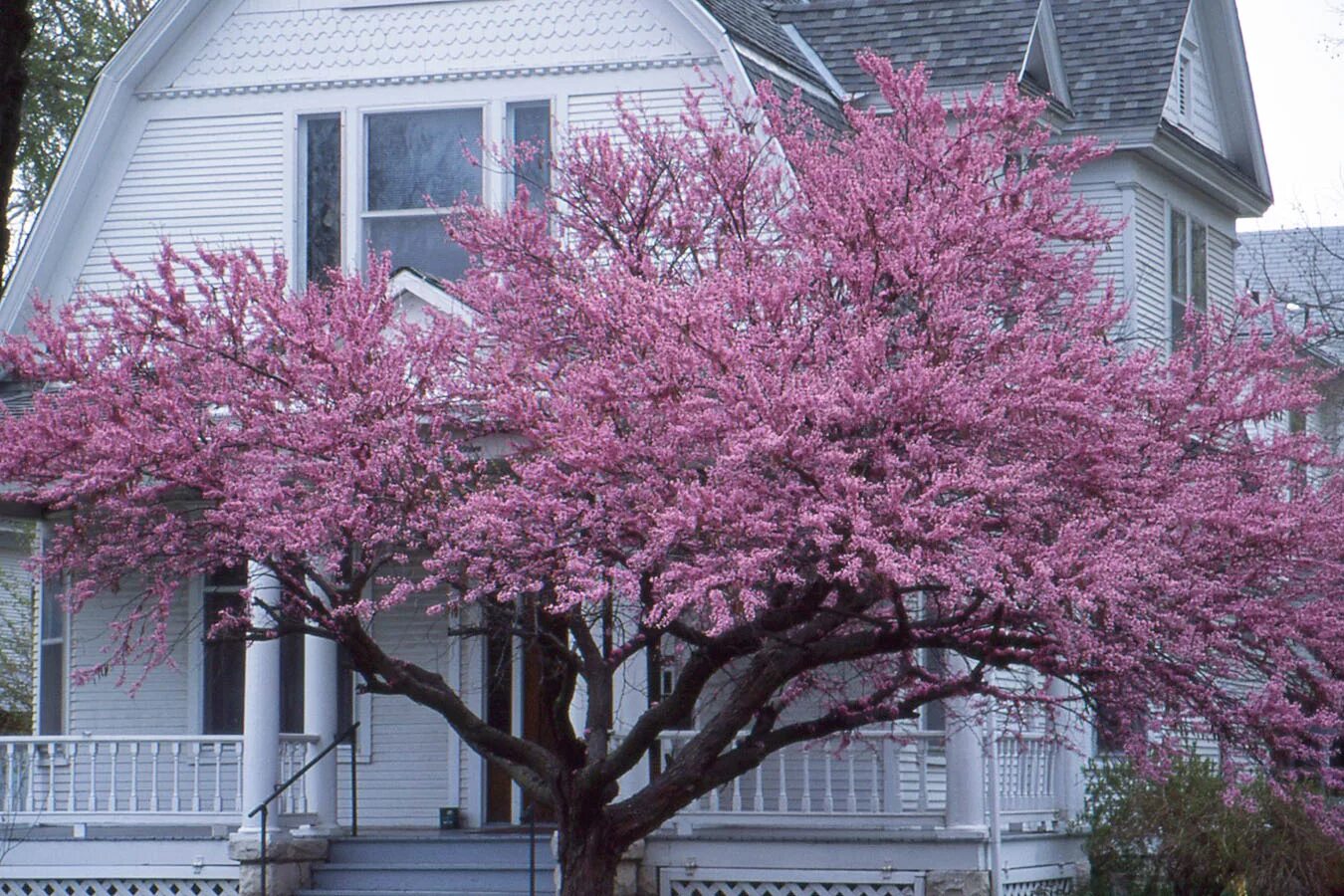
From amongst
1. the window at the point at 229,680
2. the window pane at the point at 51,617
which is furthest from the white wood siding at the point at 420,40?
the window pane at the point at 51,617

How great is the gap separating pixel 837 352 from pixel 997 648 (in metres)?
1.88

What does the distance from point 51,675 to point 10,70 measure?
40.9ft

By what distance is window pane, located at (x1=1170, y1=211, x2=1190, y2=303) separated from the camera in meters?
19.6

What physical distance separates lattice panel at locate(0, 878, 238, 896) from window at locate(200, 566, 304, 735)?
2.38 metres

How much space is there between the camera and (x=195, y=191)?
1694 centimetres

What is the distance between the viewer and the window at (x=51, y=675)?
17875mm

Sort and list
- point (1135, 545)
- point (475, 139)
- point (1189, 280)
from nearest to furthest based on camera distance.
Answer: point (1135, 545), point (475, 139), point (1189, 280)

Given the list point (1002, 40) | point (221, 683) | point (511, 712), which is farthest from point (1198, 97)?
point (221, 683)

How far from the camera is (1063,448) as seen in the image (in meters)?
10.3

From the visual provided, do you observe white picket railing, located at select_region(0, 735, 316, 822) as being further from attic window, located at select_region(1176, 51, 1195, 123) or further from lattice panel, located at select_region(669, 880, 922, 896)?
attic window, located at select_region(1176, 51, 1195, 123)

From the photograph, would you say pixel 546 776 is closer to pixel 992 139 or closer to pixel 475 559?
pixel 475 559

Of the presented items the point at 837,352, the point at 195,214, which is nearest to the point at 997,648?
the point at 837,352

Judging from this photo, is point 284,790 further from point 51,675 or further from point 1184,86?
point 1184,86

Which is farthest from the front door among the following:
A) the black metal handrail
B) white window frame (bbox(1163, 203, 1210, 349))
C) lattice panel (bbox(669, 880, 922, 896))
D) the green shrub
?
white window frame (bbox(1163, 203, 1210, 349))
